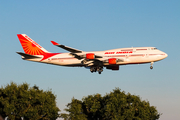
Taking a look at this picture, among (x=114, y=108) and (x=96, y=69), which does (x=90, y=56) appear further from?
(x=114, y=108)

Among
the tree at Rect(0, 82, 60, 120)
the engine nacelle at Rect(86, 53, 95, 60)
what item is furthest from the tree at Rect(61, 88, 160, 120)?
the engine nacelle at Rect(86, 53, 95, 60)

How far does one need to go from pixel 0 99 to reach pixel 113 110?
32.0 metres

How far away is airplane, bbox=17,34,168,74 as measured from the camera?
7950 cm

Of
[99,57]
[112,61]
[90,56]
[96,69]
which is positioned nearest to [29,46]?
[96,69]

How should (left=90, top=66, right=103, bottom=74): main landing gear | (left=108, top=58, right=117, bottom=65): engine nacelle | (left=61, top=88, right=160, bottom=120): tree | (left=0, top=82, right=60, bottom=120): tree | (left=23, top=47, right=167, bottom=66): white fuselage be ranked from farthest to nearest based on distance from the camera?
(left=61, top=88, right=160, bottom=120): tree → (left=0, top=82, right=60, bottom=120): tree → (left=90, top=66, right=103, bottom=74): main landing gear → (left=23, top=47, right=167, bottom=66): white fuselage → (left=108, top=58, right=117, bottom=65): engine nacelle

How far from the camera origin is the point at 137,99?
11119 centimetres

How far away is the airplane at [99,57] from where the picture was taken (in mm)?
79500

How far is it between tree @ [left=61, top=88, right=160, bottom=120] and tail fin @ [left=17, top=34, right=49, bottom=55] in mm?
18528

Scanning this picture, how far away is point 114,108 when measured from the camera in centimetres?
10081

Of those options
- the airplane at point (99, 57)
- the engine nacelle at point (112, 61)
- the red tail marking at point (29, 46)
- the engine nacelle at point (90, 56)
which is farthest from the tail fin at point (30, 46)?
the engine nacelle at point (112, 61)

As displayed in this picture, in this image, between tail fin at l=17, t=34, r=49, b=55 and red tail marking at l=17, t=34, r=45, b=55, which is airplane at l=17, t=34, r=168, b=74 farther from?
red tail marking at l=17, t=34, r=45, b=55

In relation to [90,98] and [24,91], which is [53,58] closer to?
[24,91]

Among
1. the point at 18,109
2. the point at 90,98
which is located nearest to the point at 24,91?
the point at 18,109

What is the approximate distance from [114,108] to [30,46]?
30.7 meters
